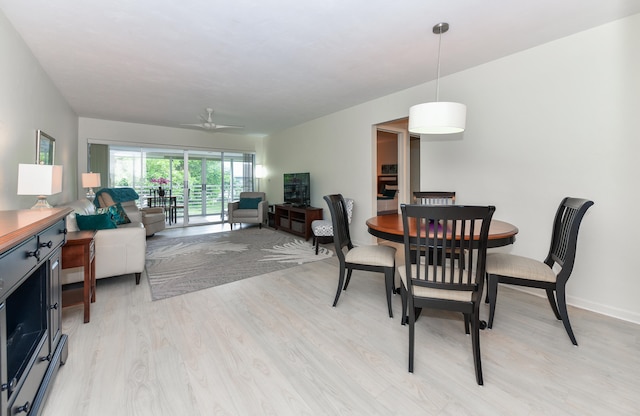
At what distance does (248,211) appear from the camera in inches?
251

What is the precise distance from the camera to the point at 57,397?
1380 millimetres

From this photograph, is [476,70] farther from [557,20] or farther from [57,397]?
[57,397]

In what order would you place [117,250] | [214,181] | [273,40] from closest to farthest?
1. [273,40]
2. [117,250]
3. [214,181]

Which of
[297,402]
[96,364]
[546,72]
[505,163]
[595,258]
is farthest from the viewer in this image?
[505,163]

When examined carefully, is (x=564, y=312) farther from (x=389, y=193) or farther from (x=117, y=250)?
(x=389, y=193)

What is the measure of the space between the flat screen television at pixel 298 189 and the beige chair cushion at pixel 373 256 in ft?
10.4

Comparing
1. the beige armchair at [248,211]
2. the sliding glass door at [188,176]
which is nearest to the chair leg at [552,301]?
the beige armchair at [248,211]

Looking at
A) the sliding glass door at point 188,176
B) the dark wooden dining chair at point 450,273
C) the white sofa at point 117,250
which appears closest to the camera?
the dark wooden dining chair at point 450,273

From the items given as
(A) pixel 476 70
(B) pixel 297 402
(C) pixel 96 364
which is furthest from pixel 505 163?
(C) pixel 96 364

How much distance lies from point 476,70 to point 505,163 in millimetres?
1097

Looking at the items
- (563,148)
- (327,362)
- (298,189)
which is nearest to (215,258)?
(298,189)

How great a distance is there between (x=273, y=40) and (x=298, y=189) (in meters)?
3.44

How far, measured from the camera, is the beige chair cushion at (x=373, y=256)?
7.36 feet

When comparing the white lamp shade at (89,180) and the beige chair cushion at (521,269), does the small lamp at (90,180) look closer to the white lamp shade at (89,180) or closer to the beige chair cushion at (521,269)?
the white lamp shade at (89,180)
